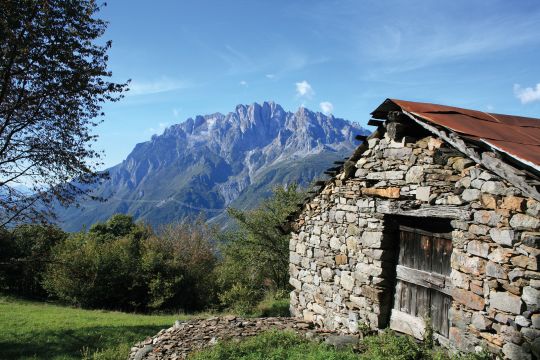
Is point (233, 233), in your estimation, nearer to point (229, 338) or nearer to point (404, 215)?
point (229, 338)

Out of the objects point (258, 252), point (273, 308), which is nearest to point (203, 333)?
point (273, 308)

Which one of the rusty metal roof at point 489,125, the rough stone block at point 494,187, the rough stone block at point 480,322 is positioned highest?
the rusty metal roof at point 489,125

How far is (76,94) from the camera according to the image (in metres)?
11.6

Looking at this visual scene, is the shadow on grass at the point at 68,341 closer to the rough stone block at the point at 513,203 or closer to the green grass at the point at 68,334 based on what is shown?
the green grass at the point at 68,334

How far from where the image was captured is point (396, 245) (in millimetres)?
7605

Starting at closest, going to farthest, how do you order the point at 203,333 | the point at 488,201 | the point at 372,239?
the point at 488,201 < the point at 372,239 < the point at 203,333

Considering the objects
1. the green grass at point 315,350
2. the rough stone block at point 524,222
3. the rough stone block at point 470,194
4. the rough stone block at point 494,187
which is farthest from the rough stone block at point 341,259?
the rough stone block at point 524,222

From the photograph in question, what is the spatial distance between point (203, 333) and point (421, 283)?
5134mm

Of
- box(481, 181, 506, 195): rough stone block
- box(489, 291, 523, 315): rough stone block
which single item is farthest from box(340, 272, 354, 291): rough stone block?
box(481, 181, 506, 195): rough stone block

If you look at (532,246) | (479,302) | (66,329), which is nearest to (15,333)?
(66,329)

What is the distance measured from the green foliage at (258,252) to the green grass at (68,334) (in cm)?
637

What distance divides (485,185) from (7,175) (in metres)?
12.5

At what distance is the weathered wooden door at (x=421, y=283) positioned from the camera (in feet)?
21.3

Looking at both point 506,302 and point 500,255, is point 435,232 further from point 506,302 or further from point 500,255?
point 506,302
